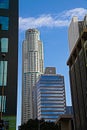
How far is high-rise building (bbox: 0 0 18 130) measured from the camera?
43.6 metres

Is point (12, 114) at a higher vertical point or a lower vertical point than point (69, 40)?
lower

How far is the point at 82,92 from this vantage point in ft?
290

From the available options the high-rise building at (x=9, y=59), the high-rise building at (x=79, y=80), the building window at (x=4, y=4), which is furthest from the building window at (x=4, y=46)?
the high-rise building at (x=79, y=80)

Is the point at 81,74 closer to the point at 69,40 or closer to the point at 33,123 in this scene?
the point at 33,123

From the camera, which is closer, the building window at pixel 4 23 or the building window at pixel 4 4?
the building window at pixel 4 23

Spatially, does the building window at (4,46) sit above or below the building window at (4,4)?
below

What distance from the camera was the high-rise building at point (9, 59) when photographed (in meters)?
43.6

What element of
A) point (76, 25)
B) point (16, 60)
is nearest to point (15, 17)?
point (16, 60)

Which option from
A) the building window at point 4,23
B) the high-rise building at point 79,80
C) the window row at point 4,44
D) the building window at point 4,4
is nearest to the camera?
the window row at point 4,44

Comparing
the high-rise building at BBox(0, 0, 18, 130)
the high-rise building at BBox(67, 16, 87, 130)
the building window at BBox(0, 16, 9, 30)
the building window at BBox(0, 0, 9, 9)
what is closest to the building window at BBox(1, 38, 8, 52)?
the high-rise building at BBox(0, 0, 18, 130)

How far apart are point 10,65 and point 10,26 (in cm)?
748

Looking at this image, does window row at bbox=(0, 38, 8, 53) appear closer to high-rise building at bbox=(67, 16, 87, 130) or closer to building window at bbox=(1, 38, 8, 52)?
building window at bbox=(1, 38, 8, 52)

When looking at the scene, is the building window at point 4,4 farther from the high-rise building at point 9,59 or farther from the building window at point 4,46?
the building window at point 4,46

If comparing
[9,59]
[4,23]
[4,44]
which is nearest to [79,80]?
[4,23]
